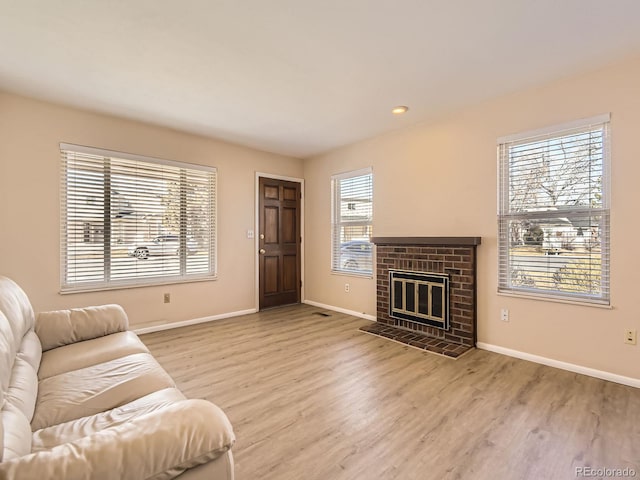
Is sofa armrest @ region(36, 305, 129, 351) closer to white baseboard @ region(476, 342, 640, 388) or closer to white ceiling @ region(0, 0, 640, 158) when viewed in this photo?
white ceiling @ region(0, 0, 640, 158)

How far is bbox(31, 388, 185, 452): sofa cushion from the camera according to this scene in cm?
117

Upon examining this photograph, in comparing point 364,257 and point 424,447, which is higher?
point 364,257

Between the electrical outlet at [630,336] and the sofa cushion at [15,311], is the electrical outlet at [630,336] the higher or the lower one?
the lower one

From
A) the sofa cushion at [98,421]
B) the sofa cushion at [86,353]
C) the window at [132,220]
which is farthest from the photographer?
the window at [132,220]

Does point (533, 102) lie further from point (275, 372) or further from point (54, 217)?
point (54, 217)

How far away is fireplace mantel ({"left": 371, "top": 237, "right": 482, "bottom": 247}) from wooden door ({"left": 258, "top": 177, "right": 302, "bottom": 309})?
170 centimetres

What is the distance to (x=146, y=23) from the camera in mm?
2018

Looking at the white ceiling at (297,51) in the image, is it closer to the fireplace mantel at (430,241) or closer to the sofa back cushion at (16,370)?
the fireplace mantel at (430,241)

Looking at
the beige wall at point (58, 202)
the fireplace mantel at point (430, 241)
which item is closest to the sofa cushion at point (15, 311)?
the beige wall at point (58, 202)

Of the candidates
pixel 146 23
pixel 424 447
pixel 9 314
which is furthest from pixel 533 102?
pixel 9 314

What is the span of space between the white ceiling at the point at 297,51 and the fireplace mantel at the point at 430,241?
1.40m

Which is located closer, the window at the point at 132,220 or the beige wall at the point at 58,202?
the beige wall at the point at 58,202

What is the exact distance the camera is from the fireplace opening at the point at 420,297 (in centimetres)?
345

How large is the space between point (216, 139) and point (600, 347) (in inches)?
187
